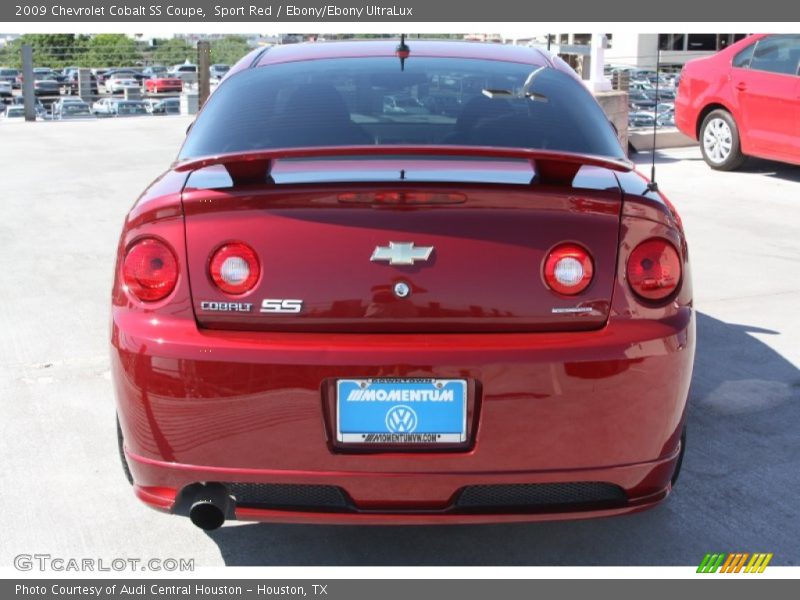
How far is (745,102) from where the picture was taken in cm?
1215

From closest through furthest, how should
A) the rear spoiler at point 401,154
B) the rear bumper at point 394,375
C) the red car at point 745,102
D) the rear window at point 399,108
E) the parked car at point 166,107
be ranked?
the rear bumper at point 394,375
the rear spoiler at point 401,154
the rear window at point 399,108
the red car at point 745,102
the parked car at point 166,107

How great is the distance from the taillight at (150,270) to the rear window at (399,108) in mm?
779

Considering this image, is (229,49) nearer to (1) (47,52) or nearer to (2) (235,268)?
(1) (47,52)

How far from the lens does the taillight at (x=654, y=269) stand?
120 inches

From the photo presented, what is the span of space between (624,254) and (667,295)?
0.19 meters

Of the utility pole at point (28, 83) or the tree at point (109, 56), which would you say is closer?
the utility pole at point (28, 83)

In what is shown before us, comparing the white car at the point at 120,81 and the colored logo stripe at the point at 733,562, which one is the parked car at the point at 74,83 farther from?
the colored logo stripe at the point at 733,562

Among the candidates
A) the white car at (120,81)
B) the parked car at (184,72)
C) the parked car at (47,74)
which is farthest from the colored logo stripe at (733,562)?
the white car at (120,81)

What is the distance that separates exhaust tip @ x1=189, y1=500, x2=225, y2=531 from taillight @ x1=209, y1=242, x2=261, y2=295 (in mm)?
585

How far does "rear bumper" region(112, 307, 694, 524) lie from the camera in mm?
2889

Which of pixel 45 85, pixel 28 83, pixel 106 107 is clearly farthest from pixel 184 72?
pixel 28 83

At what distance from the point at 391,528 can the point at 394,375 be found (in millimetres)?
993

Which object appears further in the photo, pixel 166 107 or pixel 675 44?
pixel 675 44

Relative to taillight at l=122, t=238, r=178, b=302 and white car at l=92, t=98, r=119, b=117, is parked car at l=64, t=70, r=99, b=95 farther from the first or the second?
taillight at l=122, t=238, r=178, b=302
